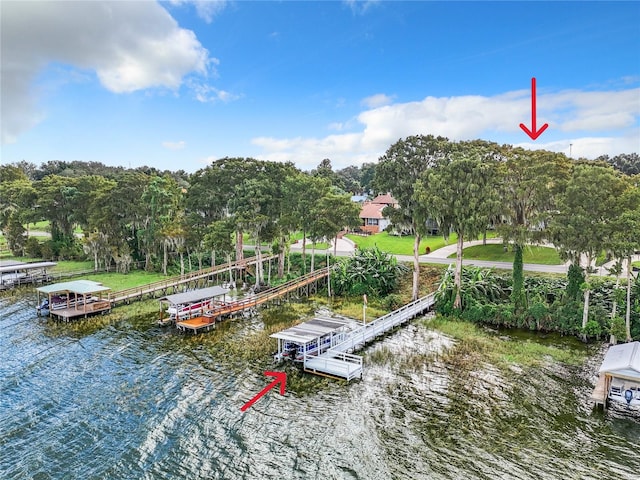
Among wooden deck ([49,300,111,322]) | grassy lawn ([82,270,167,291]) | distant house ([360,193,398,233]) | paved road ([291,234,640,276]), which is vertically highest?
distant house ([360,193,398,233])

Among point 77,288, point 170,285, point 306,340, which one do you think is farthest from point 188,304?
point 306,340

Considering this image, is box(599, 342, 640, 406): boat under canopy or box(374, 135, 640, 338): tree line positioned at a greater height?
box(374, 135, 640, 338): tree line

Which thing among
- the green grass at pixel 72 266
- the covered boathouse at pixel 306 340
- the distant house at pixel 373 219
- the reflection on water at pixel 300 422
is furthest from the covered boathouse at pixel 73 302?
the distant house at pixel 373 219

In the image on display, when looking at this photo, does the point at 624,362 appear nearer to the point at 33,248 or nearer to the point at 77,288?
the point at 77,288

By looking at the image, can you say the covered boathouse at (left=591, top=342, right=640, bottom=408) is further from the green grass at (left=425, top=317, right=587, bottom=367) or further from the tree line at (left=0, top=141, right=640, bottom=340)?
the tree line at (left=0, top=141, right=640, bottom=340)

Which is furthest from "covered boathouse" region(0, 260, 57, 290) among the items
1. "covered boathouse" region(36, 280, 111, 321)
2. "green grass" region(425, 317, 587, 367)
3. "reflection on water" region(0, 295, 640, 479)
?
"green grass" region(425, 317, 587, 367)
